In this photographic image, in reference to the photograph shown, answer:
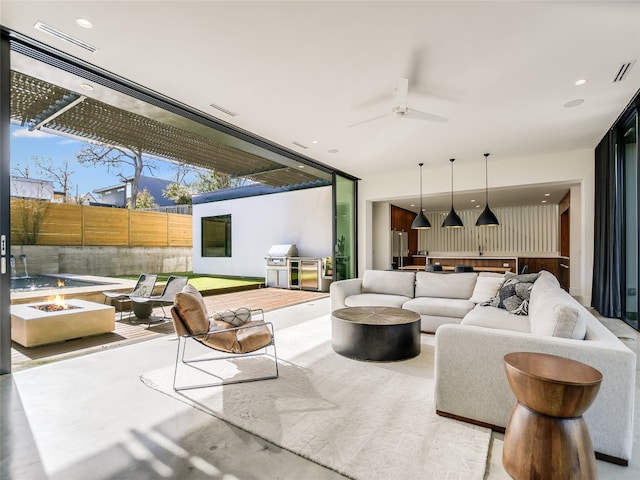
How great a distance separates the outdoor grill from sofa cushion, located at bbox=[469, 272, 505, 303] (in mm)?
5626

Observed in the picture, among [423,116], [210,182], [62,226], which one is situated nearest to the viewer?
[423,116]

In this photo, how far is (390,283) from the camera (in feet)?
17.0

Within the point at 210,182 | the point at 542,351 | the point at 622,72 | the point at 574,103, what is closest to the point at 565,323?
the point at 542,351

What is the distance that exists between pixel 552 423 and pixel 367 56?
306 centimetres

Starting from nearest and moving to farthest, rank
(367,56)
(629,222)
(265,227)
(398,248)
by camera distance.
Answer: (367,56) → (629,222) → (398,248) → (265,227)

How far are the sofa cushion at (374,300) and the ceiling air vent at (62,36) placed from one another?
4.12 m

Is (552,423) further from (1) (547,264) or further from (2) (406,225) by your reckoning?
(2) (406,225)

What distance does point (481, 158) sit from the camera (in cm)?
643

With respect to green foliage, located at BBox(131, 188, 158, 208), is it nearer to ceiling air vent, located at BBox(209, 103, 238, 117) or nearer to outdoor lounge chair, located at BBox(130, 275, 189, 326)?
outdoor lounge chair, located at BBox(130, 275, 189, 326)

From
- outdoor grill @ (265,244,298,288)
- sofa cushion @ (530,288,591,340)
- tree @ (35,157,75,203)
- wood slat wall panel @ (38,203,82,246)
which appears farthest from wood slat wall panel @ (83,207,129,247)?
sofa cushion @ (530,288,591,340)

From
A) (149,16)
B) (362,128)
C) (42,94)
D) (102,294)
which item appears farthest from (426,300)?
(42,94)

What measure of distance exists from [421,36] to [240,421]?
10.8 ft

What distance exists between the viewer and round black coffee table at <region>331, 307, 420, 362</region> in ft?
10.8

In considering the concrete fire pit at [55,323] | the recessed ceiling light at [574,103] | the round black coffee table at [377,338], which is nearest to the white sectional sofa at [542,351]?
the round black coffee table at [377,338]
